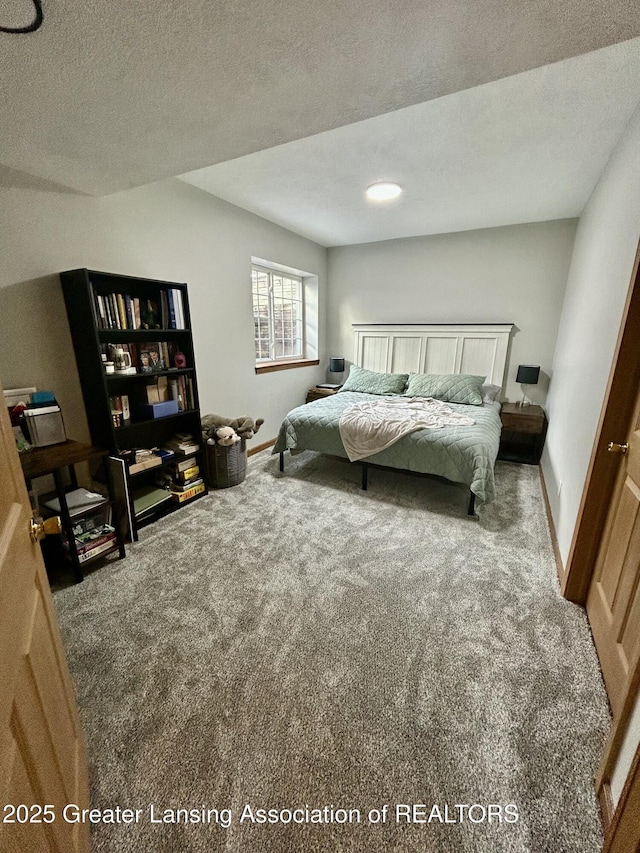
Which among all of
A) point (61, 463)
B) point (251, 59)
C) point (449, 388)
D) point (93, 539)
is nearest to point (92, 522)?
point (93, 539)

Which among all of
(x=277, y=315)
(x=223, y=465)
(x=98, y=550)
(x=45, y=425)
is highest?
(x=277, y=315)

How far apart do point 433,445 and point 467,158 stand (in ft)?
6.62

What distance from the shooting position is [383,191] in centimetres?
282

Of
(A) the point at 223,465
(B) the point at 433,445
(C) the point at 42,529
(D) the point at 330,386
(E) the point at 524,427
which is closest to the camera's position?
(C) the point at 42,529

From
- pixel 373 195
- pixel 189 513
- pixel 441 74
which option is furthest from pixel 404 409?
pixel 441 74

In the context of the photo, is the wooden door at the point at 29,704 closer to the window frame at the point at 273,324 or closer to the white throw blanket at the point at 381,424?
the white throw blanket at the point at 381,424

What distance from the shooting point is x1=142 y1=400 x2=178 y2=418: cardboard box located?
95.7 inches

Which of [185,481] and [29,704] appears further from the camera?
[185,481]

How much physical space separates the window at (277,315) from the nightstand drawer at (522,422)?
2.72 metres

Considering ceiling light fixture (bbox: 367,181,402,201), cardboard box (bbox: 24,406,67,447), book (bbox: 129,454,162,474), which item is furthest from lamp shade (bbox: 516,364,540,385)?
cardboard box (bbox: 24,406,67,447)

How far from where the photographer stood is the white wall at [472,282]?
147 inches

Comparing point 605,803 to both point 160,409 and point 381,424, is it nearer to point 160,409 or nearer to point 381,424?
point 381,424

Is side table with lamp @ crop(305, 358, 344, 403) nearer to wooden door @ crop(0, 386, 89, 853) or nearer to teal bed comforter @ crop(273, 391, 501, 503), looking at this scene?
teal bed comforter @ crop(273, 391, 501, 503)

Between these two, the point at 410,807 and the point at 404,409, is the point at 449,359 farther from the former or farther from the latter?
the point at 410,807
